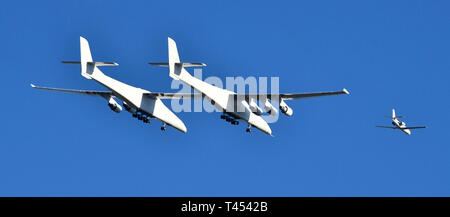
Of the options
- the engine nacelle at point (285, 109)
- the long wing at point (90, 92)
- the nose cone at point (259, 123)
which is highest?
the long wing at point (90, 92)

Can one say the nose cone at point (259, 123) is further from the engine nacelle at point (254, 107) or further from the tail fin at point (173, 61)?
the tail fin at point (173, 61)

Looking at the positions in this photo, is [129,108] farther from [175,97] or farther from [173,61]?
[173,61]

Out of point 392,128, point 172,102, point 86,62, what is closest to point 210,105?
point 172,102

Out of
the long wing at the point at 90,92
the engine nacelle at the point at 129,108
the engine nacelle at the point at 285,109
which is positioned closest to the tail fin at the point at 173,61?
the engine nacelle at the point at 129,108

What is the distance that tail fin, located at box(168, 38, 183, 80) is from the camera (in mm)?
43844

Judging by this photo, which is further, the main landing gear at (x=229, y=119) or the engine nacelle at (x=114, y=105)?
the engine nacelle at (x=114, y=105)

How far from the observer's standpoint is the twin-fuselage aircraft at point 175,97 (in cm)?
4256

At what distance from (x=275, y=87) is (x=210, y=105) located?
440 cm

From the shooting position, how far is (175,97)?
48.4 meters

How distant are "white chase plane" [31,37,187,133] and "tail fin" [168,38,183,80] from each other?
3.14 m

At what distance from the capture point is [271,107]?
154 ft

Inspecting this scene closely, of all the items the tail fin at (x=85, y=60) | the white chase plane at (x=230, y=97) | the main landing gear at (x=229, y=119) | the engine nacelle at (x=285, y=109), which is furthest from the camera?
the main landing gear at (x=229, y=119)

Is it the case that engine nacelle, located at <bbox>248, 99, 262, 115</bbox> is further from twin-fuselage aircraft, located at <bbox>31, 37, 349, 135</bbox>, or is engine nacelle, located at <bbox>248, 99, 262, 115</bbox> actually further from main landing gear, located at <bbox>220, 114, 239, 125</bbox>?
main landing gear, located at <bbox>220, 114, 239, 125</bbox>

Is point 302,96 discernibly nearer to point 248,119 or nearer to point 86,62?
point 248,119
